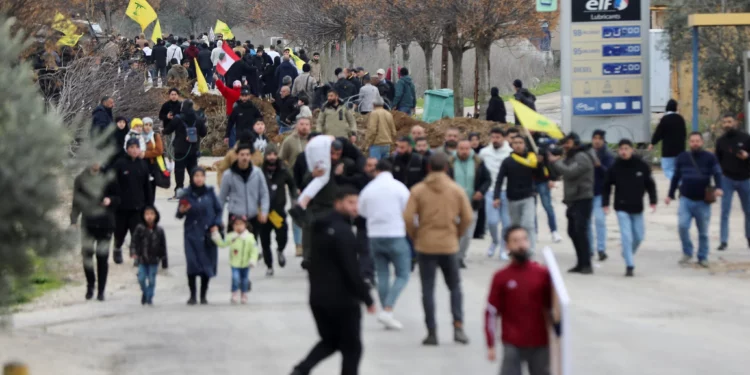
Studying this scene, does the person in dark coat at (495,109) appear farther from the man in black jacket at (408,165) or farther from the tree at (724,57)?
the man in black jacket at (408,165)

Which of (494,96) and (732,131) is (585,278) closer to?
(732,131)

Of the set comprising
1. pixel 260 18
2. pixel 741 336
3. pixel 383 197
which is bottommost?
pixel 741 336

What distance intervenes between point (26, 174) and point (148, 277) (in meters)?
6.13

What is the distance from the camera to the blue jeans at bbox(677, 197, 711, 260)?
1602cm

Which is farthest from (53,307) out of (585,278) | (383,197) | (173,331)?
(585,278)

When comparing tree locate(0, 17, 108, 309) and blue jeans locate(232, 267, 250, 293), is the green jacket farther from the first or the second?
tree locate(0, 17, 108, 309)

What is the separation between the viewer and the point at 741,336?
39.0 ft

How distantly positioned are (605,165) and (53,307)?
7.26 m

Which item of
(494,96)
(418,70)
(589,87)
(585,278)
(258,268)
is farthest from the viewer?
(418,70)

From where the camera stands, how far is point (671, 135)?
→ 21703 millimetres

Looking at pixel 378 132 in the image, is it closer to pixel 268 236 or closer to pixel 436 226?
pixel 268 236

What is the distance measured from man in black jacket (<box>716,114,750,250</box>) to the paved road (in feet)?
2.78

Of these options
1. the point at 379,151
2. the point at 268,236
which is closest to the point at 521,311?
the point at 268,236

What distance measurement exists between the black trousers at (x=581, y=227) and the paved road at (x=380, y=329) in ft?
0.91
